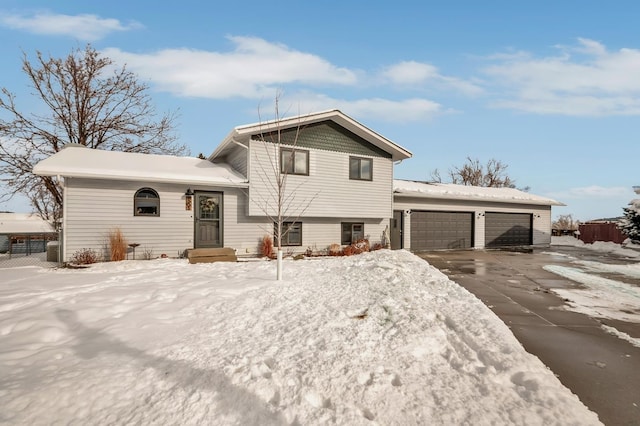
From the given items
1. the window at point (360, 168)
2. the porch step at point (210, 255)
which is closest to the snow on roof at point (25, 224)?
the porch step at point (210, 255)

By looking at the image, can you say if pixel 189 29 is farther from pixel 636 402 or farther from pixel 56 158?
pixel 636 402

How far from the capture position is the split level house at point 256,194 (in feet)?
33.8

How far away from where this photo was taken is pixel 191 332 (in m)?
4.23

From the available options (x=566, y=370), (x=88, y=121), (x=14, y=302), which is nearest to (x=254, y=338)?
(x=566, y=370)

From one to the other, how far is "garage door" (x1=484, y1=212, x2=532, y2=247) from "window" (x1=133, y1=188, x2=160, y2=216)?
18223 millimetres

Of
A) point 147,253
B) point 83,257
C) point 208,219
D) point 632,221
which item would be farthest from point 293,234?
point 632,221

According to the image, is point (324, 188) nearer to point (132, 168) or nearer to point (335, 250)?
point (335, 250)

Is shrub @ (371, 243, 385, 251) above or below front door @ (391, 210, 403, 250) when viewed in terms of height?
below

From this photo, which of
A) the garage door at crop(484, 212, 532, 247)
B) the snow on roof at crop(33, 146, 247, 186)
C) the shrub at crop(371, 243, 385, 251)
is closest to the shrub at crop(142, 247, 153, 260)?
the snow on roof at crop(33, 146, 247, 186)

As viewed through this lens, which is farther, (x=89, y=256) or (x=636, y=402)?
(x=89, y=256)

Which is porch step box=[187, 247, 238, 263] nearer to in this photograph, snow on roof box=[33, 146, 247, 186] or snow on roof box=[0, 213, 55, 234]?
snow on roof box=[33, 146, 247, 186]

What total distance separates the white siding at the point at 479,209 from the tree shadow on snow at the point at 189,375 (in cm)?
1421

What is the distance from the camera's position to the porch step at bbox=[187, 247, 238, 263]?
33.7ft

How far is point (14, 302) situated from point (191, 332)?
12.6ft
